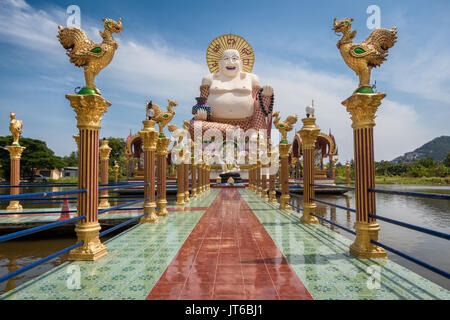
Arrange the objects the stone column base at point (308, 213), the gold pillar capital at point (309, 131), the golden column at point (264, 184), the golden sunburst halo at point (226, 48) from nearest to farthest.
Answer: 1. the stone column base at point (308, 213)
2. the gold pillar capital at point (309, 131)
3. the golden column at point (264, 184)
4. the golden sunburst halo at point (226, 48)

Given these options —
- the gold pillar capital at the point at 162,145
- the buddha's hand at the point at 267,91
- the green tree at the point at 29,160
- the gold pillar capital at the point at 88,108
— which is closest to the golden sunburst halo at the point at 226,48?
the buddha's hand at the point at 267,91

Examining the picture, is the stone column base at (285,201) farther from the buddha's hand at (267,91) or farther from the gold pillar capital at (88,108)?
the buddha's hand at (267,91)

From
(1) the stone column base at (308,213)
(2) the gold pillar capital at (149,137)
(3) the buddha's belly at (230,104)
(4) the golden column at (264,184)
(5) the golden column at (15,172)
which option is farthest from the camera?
(3) the buddha's belly at (230,104)

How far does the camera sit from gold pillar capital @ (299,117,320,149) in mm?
6559

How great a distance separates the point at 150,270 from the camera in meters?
3.31

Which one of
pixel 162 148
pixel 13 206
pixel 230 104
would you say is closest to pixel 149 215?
pixel 162 148

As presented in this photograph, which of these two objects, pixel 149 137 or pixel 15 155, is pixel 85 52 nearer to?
pixel 149 137

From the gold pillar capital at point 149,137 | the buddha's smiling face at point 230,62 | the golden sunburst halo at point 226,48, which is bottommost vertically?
the gold pillar capital at point 149,137

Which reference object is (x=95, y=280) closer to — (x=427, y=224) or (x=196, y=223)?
(x=196, y=223)

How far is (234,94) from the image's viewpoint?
32375 millimetres

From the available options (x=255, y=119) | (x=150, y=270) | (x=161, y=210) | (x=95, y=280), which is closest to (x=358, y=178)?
(x=150, y=270)

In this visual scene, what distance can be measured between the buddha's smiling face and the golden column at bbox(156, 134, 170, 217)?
26.0m

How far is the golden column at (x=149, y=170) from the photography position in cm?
684
